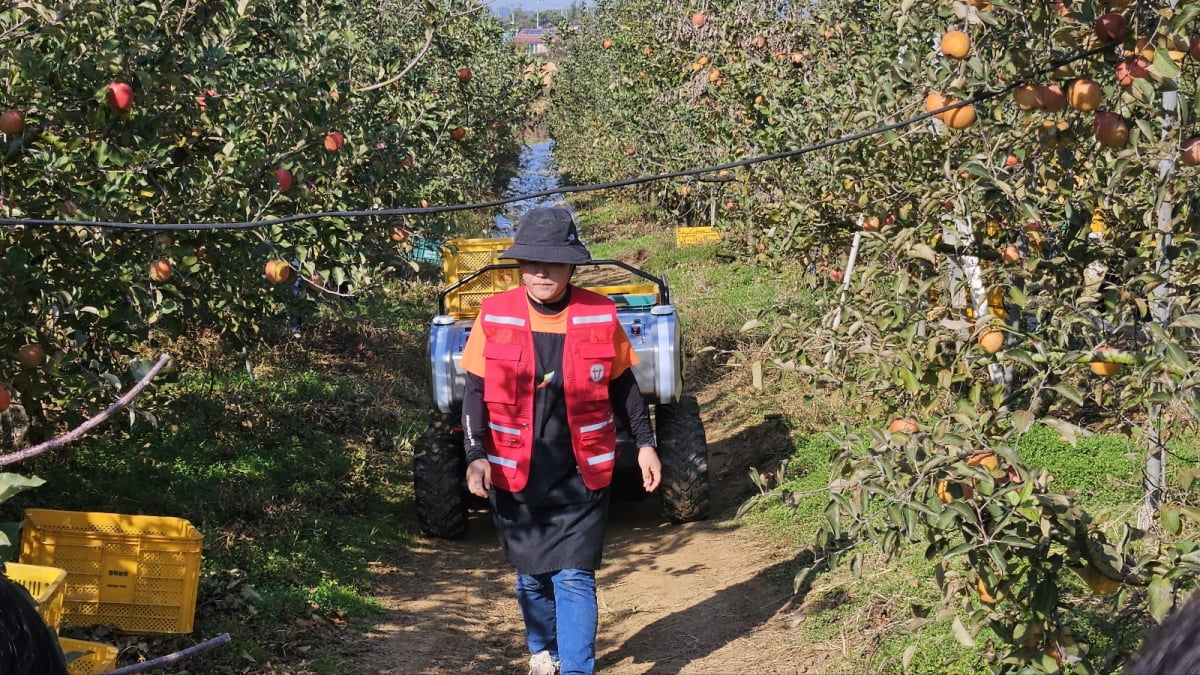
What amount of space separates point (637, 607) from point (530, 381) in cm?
191

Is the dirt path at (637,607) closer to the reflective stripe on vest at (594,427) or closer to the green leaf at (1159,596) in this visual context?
the reflective stripe on vest at (594,427)

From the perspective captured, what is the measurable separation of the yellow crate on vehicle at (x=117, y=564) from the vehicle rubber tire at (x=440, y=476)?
6.90 feet

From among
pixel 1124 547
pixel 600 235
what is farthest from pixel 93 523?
pixel 600 235

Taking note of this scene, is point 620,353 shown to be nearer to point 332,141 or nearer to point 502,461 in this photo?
point 502,461

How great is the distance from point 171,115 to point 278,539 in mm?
2277

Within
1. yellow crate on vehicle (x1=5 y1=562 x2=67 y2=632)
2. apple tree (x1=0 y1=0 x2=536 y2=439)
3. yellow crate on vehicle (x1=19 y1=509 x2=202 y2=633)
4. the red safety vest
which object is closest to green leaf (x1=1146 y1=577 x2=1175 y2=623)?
the red safety vest

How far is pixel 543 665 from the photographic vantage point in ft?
14.9

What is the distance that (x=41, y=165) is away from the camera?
429 cm

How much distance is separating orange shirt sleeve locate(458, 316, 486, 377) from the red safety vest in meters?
0.03

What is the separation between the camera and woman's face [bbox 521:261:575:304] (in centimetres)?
421

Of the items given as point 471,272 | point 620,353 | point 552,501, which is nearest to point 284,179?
point 620,353

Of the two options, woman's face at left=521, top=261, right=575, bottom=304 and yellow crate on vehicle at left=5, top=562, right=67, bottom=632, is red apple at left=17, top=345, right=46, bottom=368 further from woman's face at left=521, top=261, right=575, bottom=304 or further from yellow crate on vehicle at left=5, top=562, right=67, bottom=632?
woman's face at left=521, top=261, right=575, bottom=304

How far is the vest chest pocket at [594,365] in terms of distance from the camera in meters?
4.25

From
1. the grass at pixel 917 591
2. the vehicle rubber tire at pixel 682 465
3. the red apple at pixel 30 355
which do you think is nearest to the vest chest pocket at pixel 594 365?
the grass at pixel 917 591
